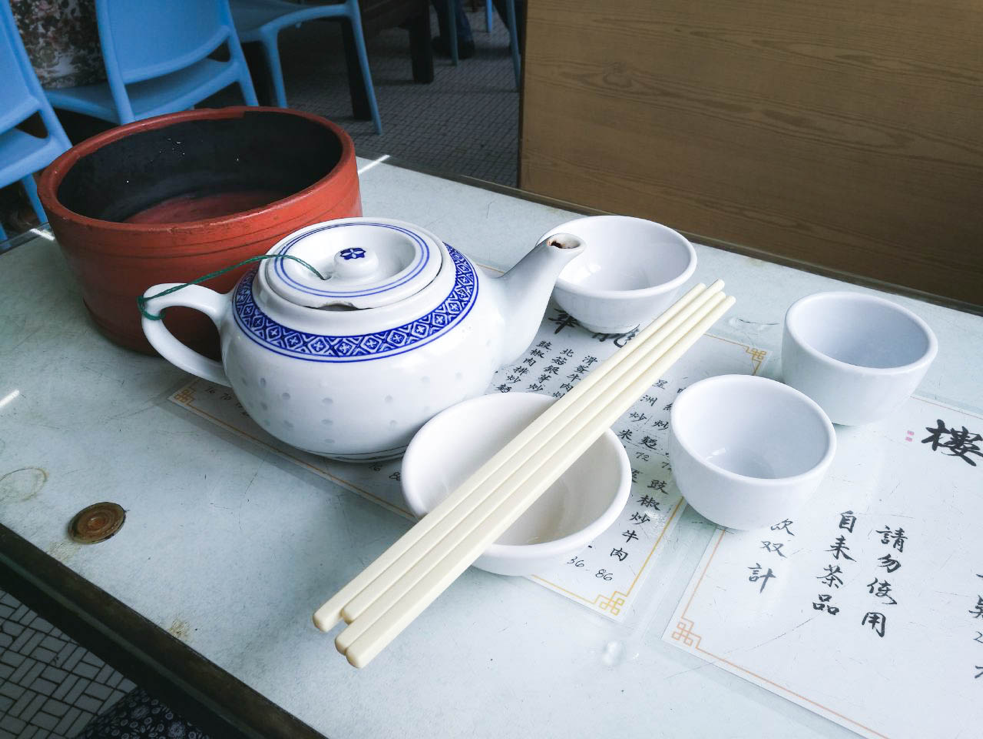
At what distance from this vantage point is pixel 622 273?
34.9 inches

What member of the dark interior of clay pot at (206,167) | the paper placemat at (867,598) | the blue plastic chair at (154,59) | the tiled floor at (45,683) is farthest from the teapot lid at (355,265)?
the blue plastic chair at (154,59)

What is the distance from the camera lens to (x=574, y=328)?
861mm

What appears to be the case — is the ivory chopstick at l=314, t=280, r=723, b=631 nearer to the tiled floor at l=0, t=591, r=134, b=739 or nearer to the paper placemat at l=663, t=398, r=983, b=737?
the paper placemat at l=663, t=398, r=983, b=737

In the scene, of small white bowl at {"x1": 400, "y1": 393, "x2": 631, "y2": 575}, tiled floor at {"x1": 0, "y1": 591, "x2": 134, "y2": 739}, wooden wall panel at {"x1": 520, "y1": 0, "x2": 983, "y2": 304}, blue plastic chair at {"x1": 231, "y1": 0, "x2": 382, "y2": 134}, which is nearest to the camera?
small white bowl at {"x1": 400, "y1": 393, "x2": 631, "y2": 575}

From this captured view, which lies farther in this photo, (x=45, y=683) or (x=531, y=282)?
(x=45, y=683)

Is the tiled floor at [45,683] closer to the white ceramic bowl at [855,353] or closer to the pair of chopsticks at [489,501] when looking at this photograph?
the pair of chopsticks at [489,501]

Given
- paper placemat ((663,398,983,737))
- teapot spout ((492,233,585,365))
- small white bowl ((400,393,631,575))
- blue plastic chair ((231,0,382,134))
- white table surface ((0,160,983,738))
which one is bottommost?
blue plastic chair ((231,0,382,134))

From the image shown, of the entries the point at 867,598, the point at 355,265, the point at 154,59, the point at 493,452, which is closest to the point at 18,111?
the point at 154,59

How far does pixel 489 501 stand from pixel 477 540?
4cm

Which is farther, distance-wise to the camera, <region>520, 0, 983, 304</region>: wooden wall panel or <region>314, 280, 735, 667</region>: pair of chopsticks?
<region>520, 0, 983, 304</region>: wooden wall panel

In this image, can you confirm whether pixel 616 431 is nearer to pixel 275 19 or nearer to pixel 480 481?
pixel 480 481

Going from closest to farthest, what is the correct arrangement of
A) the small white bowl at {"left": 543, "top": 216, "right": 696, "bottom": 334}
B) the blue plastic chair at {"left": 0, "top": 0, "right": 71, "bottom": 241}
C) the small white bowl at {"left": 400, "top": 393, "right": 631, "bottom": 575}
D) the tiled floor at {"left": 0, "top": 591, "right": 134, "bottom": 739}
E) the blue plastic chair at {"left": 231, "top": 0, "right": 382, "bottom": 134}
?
the small white bowl at {"left": 400, "top": 393, "right": 631, "bottom": 575} < the small white bowl at {"left": 543, "top": 216, "right": 696, "bottom": 334} < the tiled floor at {"left": 0, "top": 591, "right": 134, "bottom": 739} < the blue plastic chair at {"left": 0, "top": 0, "right": 71, "bottom": 241} < the blue plastic chair at {"left": 231, "top": 0, "right": 382, "bottom": 134}

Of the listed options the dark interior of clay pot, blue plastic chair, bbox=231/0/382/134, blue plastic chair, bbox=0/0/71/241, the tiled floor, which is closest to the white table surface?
the dark interior of clay pot

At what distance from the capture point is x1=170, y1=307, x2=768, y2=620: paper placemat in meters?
0.59
